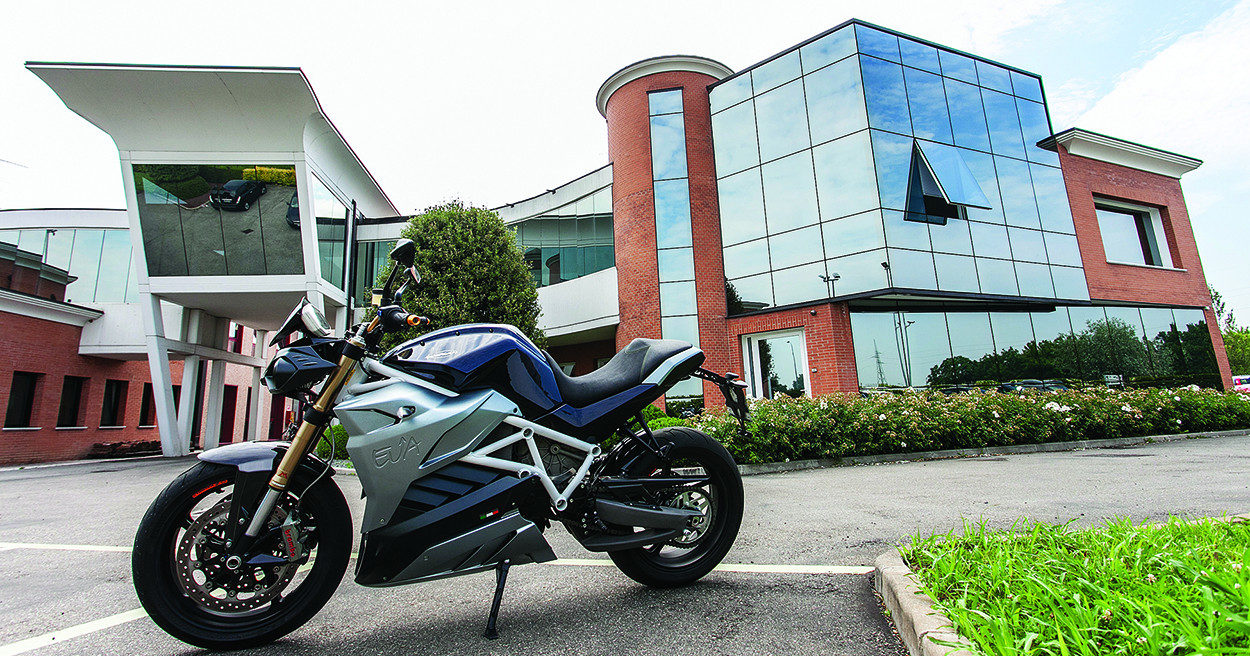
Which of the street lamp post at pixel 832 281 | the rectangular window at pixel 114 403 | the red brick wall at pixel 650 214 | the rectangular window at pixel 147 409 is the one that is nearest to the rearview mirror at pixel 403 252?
the street lamp post at pixel 832 281

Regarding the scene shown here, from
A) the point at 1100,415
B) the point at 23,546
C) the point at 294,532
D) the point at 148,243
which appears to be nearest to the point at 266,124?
the point at 148,243

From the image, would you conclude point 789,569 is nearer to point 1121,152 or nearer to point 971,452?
point 971,452

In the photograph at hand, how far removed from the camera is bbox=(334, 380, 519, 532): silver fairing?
7.27 ft

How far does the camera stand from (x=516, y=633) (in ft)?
7.40

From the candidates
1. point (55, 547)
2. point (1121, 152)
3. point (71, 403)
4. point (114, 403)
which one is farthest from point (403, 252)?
point (114, 403)

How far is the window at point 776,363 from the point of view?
46.2 feet

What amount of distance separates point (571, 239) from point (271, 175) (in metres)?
9.50

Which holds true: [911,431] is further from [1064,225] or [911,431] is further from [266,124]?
[266,124]

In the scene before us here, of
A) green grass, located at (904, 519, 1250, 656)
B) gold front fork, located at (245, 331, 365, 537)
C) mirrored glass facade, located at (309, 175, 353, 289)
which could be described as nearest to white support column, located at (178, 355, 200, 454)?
mirrored glass facade, located at (309, 175, 353, 289)

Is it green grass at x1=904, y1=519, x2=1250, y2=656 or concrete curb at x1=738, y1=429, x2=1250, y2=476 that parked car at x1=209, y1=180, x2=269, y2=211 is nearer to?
concrete curb at x1=738, y1=429, x2=1250, y2=476

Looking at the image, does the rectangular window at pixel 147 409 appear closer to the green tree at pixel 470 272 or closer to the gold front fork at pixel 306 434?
the green tree at pixel 470 272

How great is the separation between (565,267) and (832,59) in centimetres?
1014

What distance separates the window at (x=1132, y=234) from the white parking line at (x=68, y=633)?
77.8ft

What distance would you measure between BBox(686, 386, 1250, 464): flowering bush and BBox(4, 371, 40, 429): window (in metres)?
22.7
